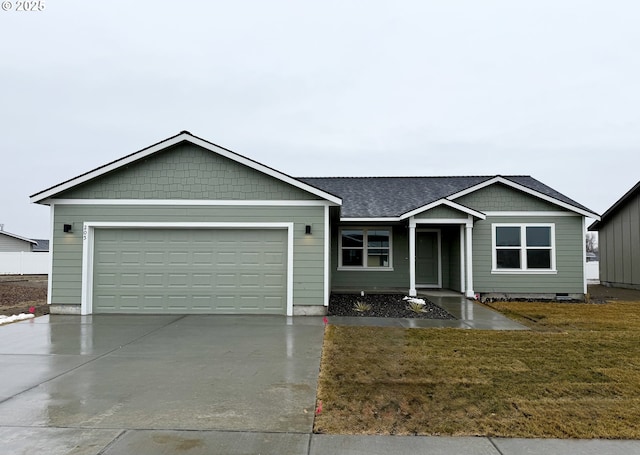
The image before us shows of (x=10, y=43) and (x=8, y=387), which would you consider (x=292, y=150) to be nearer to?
(x=10, y=43)

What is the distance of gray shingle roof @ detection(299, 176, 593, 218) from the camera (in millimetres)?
14261

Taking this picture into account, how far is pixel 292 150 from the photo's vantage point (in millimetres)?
42094

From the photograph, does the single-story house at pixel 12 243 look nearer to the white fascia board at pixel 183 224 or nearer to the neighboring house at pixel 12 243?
the neighboring house at pixel 12 243

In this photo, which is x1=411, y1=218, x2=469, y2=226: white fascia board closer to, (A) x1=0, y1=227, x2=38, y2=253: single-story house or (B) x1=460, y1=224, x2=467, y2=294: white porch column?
(B) x1=460, y1=224, x2=467, y2=294: white porch column

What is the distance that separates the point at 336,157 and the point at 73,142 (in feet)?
80.7

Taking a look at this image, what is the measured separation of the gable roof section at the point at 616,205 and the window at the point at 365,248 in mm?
9643

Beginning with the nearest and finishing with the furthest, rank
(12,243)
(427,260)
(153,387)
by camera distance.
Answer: (153,387) → (427,260) → (12,243)

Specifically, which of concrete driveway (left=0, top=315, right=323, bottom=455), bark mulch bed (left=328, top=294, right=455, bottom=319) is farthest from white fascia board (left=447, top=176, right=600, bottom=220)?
concrete driveway (left=0, top=315, right=323, bottom=455)

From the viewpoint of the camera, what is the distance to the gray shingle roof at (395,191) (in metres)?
14.3

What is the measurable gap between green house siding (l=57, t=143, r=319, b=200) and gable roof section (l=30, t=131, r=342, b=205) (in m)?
0.18

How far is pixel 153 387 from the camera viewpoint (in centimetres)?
470

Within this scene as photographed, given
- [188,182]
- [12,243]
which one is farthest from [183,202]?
[12,243]

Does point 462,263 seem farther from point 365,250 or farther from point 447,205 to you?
point 365,250

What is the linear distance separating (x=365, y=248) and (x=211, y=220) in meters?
6.90
